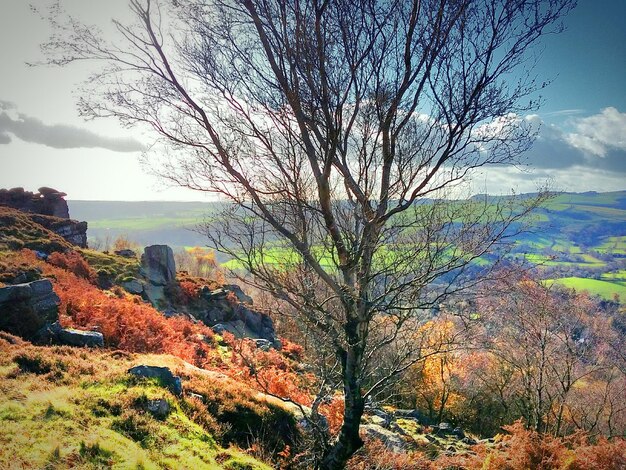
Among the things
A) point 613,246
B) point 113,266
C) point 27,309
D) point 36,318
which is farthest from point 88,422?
point 613,246

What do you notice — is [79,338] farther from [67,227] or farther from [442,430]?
[67,227]

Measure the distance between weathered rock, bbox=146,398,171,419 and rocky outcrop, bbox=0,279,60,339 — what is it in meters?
4.64

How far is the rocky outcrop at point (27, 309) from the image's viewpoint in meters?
9.51

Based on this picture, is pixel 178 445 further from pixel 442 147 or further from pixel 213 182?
pixel 442 147

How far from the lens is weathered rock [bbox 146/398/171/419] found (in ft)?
23.7

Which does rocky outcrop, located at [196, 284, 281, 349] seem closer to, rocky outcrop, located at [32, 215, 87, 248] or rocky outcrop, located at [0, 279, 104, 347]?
rocky outcrop, located at [32, 215, 87, 248]

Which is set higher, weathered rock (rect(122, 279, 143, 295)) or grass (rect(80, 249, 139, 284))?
grass (rect(80, 249, 139, 284))

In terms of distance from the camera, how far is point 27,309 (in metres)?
9.83

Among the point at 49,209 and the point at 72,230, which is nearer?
the point at 72,230

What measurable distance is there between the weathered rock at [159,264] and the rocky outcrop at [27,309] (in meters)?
14.5

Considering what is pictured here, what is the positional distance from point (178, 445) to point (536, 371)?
17987 millimetres

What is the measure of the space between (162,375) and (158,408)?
1383 mm

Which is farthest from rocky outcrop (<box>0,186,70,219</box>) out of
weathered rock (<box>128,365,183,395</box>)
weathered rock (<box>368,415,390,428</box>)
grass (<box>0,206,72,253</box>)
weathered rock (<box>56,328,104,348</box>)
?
weathered rock (<box>368,415,390,428</box>)

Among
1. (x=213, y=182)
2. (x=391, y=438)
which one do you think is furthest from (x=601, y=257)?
(x=213, y=182)
